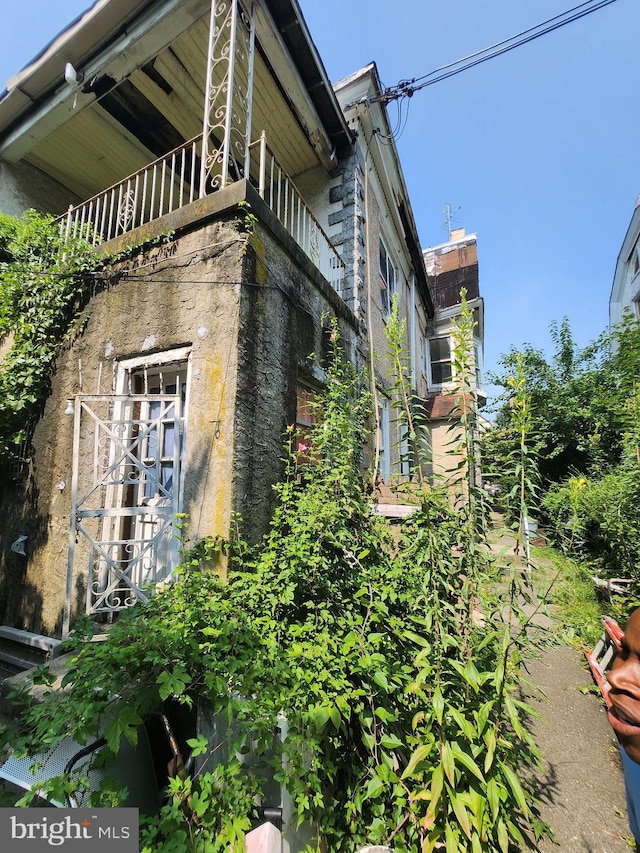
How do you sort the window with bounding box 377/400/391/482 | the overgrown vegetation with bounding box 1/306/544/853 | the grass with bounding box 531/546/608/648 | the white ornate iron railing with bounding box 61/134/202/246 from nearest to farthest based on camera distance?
the overgrown vegetation with bounding box 1/306/544/853, the white ornate iron railing with bounding box 61/134/202/246, the grass with bounding box 531/546/608/648, the window with bounding box 377/400/391/482

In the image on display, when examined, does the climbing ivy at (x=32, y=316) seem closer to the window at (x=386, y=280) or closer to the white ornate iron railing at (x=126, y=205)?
the white ornate iron railing at (x=126, y=205)

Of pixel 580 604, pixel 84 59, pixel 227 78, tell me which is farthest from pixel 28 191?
pixel 580 604

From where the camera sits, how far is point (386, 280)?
27.7ft

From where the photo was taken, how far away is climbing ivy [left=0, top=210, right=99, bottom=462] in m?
4.27

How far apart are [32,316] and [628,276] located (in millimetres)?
19278

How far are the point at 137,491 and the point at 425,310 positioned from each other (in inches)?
497

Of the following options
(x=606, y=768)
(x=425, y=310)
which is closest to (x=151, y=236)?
(x=606, y=768)

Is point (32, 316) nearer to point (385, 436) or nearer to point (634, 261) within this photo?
point (385, 436)

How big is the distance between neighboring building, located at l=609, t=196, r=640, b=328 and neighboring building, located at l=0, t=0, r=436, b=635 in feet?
41.0

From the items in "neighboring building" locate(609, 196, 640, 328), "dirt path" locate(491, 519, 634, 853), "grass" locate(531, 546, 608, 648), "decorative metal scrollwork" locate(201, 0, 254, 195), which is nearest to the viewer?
"dirt path" locate(491, 519, 634, 853)

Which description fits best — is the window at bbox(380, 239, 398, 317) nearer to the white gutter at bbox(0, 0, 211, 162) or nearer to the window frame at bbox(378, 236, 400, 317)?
the window frame at bbox(378, 236, 400, 317)

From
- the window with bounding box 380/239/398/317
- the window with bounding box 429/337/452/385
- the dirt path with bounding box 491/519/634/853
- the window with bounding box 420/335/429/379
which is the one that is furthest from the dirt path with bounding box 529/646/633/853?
the window with bounding box 429/337/452/385

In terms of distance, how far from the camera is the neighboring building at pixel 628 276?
13422 millimetres

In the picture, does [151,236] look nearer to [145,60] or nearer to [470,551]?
[145,60]
